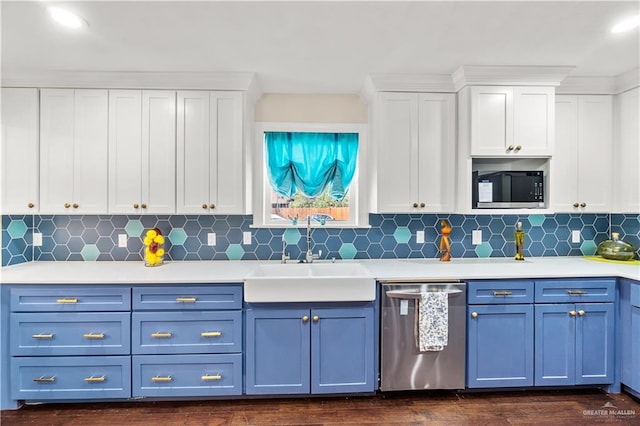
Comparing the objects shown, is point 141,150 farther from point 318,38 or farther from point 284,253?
point 318,38

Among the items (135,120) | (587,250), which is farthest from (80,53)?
(587,250)

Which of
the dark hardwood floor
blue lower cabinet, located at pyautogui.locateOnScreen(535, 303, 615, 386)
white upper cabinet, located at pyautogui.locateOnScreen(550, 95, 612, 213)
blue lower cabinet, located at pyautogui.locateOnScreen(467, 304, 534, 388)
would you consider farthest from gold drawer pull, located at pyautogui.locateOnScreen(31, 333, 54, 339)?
white upper cabinet, located at pyautogui.locateOnScreen(550, 95, 612, 213)

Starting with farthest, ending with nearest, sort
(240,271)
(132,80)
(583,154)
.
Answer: (583,154) < (132,80) < (240,271)

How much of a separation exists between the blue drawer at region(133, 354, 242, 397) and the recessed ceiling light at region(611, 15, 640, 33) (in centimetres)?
300

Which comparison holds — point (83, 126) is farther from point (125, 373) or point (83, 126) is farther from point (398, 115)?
point (398, 115)

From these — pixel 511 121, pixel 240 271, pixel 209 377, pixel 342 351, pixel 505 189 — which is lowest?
pixel 209 377

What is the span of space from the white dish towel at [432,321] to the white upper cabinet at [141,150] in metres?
1.97

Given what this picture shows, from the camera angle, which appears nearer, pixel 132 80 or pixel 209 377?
pixel 209 377

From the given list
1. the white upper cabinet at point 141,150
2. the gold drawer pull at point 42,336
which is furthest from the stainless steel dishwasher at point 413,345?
the gold drawer pull at point 42,336

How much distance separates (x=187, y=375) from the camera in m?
2.30

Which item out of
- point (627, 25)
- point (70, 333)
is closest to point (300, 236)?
point (70, 333)

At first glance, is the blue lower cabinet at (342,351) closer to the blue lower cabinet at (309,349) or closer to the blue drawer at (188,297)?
the blue lower cabinet at (309,349)

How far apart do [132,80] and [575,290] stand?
11.5 feet

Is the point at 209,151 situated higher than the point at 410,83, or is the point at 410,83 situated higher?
the point at 410,83
